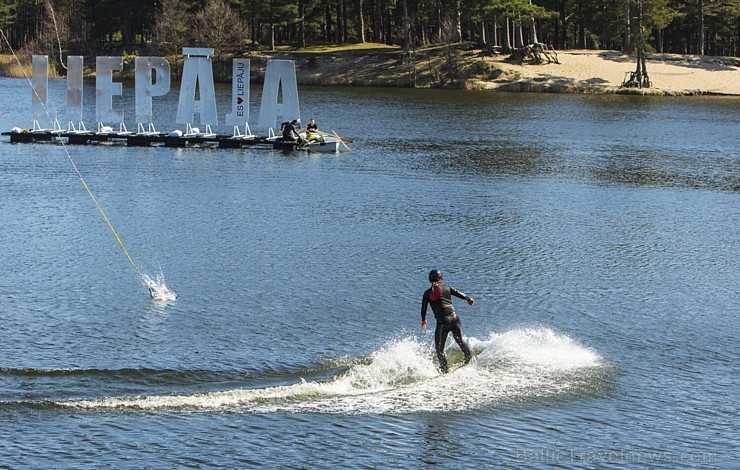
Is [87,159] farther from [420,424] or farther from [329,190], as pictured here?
[420,424]

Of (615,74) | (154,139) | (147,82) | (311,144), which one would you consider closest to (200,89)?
(147,82)

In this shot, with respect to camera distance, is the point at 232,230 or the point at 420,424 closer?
the point at 420,424

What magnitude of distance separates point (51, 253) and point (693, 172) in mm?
35971

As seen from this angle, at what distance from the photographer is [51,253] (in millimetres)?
30922

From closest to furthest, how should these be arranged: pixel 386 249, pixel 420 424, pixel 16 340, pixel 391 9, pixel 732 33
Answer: pixel 420 424 → pixel 16 340 → pixel 386 249 → pixel 732 33 → pixel 391 9

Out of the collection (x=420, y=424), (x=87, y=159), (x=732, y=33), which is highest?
(x=732, y=33)

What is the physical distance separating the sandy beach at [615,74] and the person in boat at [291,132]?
182 feet

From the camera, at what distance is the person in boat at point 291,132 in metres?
57.9

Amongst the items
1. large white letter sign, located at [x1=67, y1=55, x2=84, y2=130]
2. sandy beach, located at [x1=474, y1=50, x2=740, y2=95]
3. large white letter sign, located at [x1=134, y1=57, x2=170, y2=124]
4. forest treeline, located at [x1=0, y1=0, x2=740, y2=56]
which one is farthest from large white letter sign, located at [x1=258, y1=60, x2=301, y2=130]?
forest treeline, located at [x1=0, y1=0, x2=740, y2=56]

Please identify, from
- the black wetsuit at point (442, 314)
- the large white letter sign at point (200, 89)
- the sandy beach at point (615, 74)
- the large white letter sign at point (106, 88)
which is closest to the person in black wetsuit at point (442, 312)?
the black wetsuit at point (442, 314)

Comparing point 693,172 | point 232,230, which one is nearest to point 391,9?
point 693,172

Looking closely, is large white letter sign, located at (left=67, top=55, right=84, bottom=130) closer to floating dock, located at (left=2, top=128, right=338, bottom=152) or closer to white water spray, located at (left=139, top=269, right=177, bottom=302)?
floating dock, located at (left=2, top=128, right=338, bottom=152)

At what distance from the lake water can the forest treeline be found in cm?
6529

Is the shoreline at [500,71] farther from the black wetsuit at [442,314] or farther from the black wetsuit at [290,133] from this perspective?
the black wetsuit at [442,314]
